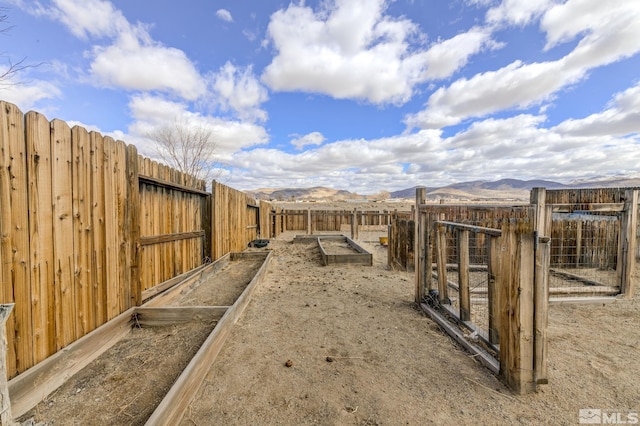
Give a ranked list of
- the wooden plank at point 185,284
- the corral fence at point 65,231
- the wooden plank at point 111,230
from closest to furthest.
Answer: the corral fence at point 65,231, the wooden plank at point 111,230, the wooden plank at point 185,284

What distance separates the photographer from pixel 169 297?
4.05m

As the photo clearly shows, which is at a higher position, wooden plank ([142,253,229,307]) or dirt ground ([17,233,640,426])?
wooden plank ([142,253,229,307])

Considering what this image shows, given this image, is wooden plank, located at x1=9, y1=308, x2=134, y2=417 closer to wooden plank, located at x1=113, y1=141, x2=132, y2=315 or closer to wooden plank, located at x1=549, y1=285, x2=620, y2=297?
wooden plank, located at x1=113, y1=141, x2=132, y2=315

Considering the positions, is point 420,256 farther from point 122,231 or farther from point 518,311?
point 122,231

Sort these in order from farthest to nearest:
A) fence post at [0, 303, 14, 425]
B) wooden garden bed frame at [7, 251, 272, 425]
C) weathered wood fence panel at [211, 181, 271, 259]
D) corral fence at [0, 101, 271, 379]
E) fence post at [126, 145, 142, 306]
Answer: weathered wood fence panel at [211, 181, 271, 259] < fence post at [126, 145, 142, 306] < corral fence at [0, 101, 271, 379] < wooden garden bed frame at [7, 251, 272, 425] < fence post at [0, 303, 14, 425]

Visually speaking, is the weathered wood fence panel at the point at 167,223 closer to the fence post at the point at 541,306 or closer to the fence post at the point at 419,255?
the fence post at the point at 419,255

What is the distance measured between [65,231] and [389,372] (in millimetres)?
3194

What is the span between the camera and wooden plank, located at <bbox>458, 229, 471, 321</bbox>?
10.9 feet

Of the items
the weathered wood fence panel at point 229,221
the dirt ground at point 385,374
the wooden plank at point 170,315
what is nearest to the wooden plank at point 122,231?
the wooden plank at point 170,315

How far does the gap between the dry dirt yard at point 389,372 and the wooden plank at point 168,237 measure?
185 cm

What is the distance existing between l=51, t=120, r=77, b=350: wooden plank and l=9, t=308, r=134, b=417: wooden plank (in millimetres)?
115

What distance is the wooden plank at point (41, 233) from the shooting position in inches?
82.2

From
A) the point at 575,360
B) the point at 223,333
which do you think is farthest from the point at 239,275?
the point at 575,360

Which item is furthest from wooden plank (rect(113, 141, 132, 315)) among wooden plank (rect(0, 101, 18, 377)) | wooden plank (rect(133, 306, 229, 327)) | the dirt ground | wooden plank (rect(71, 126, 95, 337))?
wooden plank (rect(0, 101, 18, 377))
